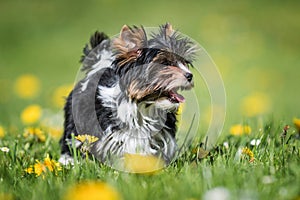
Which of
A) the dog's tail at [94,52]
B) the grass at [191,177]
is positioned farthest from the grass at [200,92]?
the dog's tail at [94,52]

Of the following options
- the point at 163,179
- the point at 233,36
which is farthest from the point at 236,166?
the point at 233,36

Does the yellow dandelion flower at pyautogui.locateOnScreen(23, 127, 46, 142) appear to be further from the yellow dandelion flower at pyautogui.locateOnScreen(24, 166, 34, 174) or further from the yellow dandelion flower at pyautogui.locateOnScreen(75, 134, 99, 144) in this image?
the yellow dandelion flower at pyautogui.locateOnScreen(24, 166, 34, 174)

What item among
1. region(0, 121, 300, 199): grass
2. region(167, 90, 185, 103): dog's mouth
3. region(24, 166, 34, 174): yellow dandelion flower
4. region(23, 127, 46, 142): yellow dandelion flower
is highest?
region(167, 90, 185, 103): dog's mouth

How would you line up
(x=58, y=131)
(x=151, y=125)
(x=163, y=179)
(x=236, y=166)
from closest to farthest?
(x=163, y=179) → (x=236, y=166) → (x=151, y=125) → (x=58, y=131)

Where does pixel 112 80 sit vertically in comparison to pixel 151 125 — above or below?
above

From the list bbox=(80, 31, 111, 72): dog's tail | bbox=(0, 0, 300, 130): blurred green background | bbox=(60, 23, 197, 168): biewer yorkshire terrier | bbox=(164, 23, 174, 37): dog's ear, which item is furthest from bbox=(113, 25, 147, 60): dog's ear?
bbox=(0, 0, 300, 130): blurred green background

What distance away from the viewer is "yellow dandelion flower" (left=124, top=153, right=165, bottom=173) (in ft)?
11.6

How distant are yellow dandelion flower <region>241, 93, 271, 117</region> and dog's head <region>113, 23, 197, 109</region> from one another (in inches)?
176

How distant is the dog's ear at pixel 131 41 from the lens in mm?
3980

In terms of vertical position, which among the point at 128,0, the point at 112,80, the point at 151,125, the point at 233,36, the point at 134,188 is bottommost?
the point at 134,188

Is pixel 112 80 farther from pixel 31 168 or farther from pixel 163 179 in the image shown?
pixel 163 179

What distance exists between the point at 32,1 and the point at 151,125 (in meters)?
11.5

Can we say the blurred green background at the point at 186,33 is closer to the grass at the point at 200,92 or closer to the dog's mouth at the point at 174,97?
the grass at the point at 200,92

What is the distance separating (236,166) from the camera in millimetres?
3572
